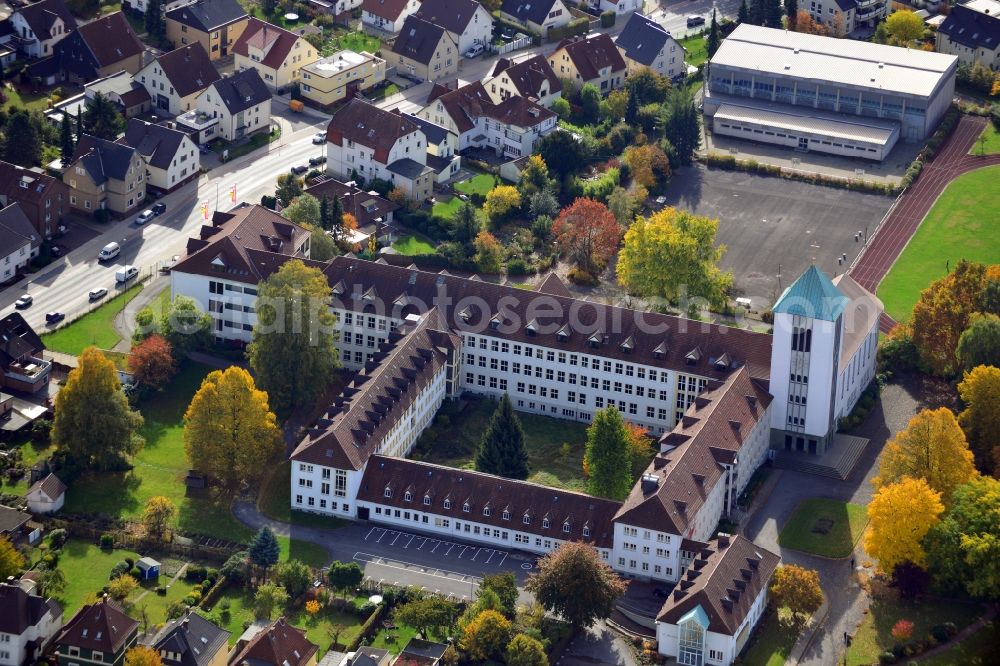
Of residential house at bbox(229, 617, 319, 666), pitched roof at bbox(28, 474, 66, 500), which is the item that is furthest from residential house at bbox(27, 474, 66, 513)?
residential house at bbox(229, 617, 319, 666)

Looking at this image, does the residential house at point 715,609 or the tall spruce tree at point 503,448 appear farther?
the tall spruce tree at point 503,448

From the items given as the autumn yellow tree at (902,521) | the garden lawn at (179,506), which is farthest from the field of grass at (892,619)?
the garden lawn at (179,506)

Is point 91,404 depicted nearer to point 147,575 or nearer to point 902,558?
point 147,575

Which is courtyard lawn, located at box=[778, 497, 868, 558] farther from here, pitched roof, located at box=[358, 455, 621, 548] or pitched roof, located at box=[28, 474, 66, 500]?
pitched roof, located at box=[28, 474, 66, 500]

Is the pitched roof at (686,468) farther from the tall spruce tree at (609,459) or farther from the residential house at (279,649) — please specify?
the residential house at (279,649)

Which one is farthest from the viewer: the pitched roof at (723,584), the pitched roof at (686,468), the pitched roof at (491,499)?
the pitched roof at (491,499)

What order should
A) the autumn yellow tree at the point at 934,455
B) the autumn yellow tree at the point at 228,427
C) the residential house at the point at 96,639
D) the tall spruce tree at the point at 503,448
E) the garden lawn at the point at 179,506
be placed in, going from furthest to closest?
the tall spruce tree at the point at 503,448, the autumn yellow tree at the point at 228,427, the garden lawn at the point at 179,506, the autumn yellow tree at the point at 934,455, the residential house at the point at 96,639

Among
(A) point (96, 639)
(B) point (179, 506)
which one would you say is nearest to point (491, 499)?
(B) point (179, 506)
